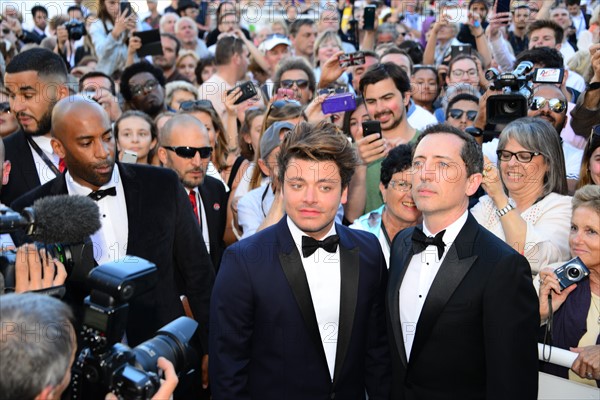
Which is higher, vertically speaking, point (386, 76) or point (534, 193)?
point (386, 76)

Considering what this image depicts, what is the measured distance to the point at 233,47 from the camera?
7.20 m

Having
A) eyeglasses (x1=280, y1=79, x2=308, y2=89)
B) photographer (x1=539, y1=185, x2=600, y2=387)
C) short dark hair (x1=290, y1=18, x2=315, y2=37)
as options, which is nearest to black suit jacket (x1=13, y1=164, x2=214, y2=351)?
photographer (x1=539, y1=185, x2=600, y2=387)

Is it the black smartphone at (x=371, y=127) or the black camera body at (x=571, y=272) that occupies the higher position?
the black smartphone at (x=371, y=127)

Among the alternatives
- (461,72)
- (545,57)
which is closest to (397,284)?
(545,57)

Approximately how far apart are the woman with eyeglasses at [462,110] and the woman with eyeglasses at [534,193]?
1.69 m

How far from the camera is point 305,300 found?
2.79 metres

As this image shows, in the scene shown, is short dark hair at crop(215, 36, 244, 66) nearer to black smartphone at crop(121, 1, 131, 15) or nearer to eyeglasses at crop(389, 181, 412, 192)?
black smartphone at crop(121, 1, 131, 15)

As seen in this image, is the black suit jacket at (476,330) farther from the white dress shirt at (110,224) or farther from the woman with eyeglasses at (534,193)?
the white dress shirt at (110,224)

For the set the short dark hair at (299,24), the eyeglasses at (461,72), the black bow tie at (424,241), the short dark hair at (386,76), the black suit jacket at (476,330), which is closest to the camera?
the black suit jacket at (476,330)

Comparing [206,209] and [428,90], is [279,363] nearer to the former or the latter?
[206,209]

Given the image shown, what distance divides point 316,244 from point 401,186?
1.12 m

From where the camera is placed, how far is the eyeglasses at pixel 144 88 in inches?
262

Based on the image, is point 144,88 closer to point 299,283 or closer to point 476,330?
point 299,283

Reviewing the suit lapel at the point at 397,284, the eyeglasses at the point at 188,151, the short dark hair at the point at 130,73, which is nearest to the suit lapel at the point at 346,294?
the suit lapel at the point at 397,284
